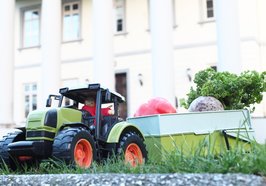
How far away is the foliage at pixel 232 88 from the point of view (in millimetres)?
9743

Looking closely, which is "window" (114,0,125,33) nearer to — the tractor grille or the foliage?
the foliage

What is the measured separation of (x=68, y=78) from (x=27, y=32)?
426 centimetres

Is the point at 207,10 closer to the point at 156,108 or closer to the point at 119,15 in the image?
the point at 119,15

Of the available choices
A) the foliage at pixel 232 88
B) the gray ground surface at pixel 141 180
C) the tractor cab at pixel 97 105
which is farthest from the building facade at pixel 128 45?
the gray ground surface at pixel 141 180

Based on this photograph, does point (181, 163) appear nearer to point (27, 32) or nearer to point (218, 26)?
point (218, 26)

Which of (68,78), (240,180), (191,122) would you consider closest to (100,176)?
(240,180)

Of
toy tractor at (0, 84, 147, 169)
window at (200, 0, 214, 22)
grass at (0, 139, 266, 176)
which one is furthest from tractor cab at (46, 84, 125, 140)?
window at (200, 0, 214, 22)

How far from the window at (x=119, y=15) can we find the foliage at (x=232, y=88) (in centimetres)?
1269

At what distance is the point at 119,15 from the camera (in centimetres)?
2327

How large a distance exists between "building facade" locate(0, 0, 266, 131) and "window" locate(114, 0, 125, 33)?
52 mm

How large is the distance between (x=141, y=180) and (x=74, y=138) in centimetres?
230

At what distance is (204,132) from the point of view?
7.09 m

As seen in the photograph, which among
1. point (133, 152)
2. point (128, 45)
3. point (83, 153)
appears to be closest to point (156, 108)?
point (133, 152)

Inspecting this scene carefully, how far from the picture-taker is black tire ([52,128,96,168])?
534cm
